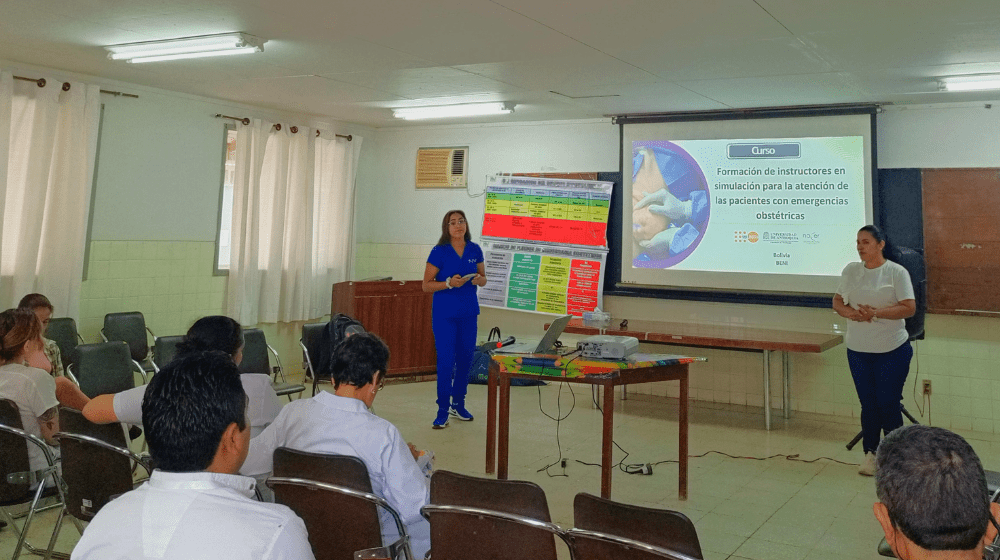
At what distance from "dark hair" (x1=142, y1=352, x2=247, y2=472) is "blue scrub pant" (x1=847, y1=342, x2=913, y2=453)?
444 cm

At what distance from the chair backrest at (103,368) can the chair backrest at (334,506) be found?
96.7 inches

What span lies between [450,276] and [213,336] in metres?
3.09

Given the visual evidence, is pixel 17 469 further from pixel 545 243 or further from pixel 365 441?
pixel 545 243

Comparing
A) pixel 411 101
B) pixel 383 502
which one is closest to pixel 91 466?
pixel 383 502

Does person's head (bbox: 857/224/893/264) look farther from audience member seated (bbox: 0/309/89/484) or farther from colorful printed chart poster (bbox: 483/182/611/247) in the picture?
audience member seated (bbox: 0/309/89/484)

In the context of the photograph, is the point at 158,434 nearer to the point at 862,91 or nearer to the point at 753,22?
the point at 753,22

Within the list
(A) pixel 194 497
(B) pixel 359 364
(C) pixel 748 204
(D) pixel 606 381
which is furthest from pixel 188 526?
(C) pixel 748 204

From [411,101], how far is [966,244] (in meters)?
4.68

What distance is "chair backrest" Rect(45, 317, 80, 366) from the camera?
556cm

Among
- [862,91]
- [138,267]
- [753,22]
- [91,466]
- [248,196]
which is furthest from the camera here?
[248,196]

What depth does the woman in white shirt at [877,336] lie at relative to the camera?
4.84 m

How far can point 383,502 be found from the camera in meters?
2.27

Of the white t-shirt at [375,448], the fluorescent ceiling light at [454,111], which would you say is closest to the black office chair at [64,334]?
the fluorescent ceiling light at [454,111]

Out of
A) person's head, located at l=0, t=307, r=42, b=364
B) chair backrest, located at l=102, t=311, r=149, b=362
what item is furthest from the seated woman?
chair backrest, located at l=102, t=311, r=149, b=362
